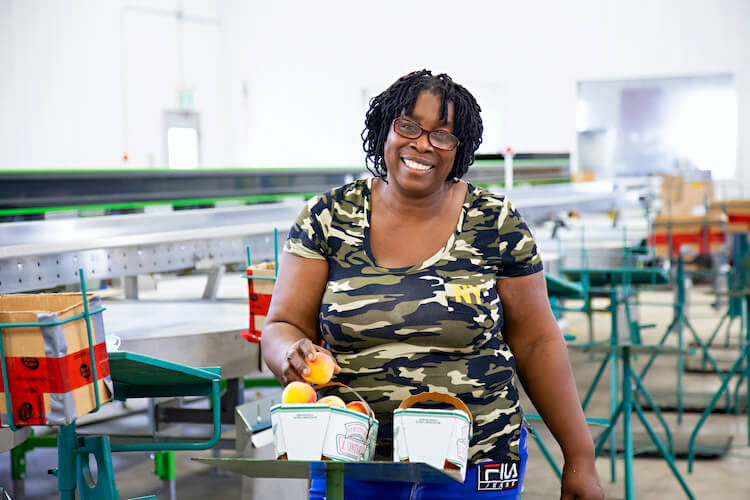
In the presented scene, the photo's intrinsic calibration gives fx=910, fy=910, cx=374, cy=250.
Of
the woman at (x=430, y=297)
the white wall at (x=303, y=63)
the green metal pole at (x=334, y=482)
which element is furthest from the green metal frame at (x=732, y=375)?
the white wall at (x=303, y=63)

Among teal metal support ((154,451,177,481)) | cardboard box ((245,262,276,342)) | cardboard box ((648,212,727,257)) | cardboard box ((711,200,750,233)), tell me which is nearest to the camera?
cardboard box ((245,262,276,342))

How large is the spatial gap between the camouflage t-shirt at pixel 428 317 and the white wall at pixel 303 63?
10481mm

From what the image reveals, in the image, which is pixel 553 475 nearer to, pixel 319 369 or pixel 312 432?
pixel 319 369

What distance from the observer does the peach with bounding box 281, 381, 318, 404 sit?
1.23 metres

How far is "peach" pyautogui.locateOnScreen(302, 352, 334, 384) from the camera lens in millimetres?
1313

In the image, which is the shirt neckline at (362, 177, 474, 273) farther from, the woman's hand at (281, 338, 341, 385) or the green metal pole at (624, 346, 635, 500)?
the green metal pole at (624, 346, 635, 500)

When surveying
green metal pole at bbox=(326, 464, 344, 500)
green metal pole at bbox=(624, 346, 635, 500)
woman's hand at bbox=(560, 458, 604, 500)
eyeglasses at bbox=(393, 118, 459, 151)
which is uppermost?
eyeglasses at bbox=(393, 118, 459, 151)

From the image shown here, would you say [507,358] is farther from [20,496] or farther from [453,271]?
[20,496]

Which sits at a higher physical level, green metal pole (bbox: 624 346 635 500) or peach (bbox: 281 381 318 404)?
peach (bbox: 281 381 318 404)

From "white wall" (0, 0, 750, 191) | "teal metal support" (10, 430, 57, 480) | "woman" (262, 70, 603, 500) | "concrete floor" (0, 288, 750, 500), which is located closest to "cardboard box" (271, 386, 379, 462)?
"woman" (262, 70, 603, 500)

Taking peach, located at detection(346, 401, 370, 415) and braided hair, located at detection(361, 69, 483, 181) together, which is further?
braided hair, located at detection(361, 69, 483, 181)

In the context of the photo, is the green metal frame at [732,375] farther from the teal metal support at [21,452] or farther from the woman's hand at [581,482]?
the teal metal support at [21,452]

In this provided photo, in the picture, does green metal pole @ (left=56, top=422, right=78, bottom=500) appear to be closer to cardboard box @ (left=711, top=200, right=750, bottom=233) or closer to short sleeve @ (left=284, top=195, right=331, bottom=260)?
short sleeve @ (left=284, top=195, right=331, bottom=260)

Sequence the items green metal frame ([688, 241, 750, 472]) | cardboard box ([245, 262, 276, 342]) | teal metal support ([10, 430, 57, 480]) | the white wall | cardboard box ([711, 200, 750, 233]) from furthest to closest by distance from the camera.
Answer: the white wall < cardboard box ([711, 200, 750, 233]) < green metal frame ([688, 241, 750, 472]) < teal metal support ([10, 430, 57, 480]) < cardboard box ([245, 262, 276, 342])
